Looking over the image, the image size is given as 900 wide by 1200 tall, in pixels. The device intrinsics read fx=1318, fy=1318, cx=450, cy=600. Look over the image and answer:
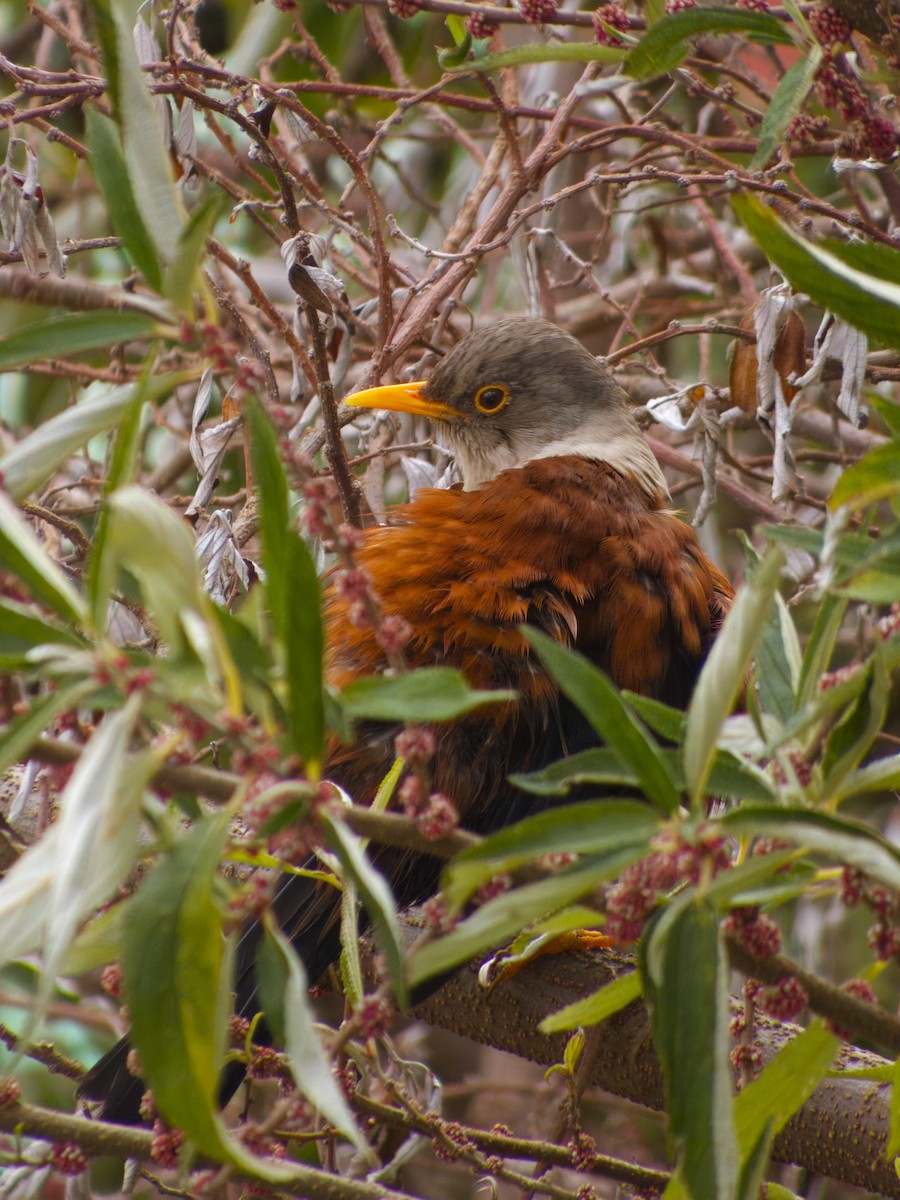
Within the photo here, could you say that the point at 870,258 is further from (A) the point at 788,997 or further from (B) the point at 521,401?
(B) the point at 521,401

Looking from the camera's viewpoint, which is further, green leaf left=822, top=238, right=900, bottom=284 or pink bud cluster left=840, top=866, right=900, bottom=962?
green leaf left=822, top=238, right=900, bottom=284

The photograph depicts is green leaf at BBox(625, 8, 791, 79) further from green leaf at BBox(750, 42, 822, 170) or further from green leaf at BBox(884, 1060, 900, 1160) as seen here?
green leaf at BBox(884, 1060, 900, 1160)

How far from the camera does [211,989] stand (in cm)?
120

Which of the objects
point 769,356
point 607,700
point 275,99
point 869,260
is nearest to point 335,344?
point 275,99

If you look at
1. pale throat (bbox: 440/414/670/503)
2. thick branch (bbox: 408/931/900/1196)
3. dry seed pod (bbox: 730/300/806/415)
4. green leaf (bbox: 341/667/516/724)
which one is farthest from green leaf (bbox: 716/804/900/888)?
pale throat (bbox: 440/414/670/503)

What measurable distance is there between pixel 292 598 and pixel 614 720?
0.35m

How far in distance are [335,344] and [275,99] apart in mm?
652

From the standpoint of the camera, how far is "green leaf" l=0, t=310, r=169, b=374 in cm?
134

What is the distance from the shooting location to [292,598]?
1321mm

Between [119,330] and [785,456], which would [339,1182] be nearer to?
[119,330]

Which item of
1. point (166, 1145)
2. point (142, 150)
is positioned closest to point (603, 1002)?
point (166, 1145)

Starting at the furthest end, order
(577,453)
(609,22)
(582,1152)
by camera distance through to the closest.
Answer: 1. (577,453)
2. (609,22)
3. (582,1152)

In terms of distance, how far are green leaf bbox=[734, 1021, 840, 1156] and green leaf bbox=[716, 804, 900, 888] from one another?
411mm

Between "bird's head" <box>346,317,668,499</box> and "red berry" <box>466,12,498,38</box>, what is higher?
"red berry" <box>466,12,498,38</box>
